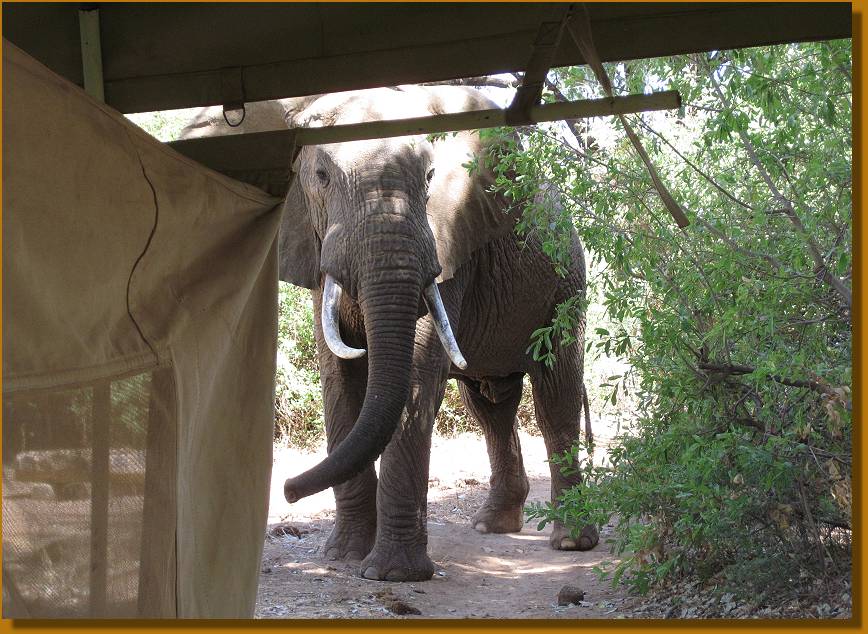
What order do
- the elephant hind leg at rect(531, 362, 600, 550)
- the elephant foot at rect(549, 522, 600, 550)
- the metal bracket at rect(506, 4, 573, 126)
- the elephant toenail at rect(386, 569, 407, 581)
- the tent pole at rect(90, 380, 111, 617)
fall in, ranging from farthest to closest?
the elephant hind leg at rect(531, 362, 600, 550)
the elephant foot at rect(549, 522, 600, 550)
the elephant toenail at rect(386, 569, 407, 581)
the metal bracket at rect(506, 4, 573, 126)
the tent pole at rect(90, 380, 111, 617)

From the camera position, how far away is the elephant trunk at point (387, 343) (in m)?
5.51

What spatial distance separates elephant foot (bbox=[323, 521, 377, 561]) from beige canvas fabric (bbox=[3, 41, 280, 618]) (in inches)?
157

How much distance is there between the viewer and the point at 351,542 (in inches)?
271

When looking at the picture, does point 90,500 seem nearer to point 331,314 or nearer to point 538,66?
point 538,66

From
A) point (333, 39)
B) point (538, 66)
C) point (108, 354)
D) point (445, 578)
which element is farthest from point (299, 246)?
point (108, 354)

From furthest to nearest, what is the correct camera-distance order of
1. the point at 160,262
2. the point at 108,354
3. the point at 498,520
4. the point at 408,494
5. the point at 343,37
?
the point at 498,520 < the point at 408,494 < the point at 343,37 < the point at 160,262 < the point at 108,354

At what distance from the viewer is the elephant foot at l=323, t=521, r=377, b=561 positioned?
269 inches

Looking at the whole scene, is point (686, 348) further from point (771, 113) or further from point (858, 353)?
point (858, 353)

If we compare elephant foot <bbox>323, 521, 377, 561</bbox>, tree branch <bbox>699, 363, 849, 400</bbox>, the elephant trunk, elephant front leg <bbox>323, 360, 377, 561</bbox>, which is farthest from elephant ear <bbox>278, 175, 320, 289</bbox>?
tree branch <bbox>699, 363, 849, 400</bbox>

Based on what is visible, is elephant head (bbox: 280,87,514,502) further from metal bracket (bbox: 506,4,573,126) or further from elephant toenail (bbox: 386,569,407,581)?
metal bracket (bbox: 506,4,573,126)

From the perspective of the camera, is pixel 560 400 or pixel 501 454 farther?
pixel 501 454

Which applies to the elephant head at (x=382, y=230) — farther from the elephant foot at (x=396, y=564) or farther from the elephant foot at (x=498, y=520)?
the elephant foot at (x=498, y=520)

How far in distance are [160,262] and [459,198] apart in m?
4.59

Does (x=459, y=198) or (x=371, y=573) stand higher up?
(x=459, y=198)
